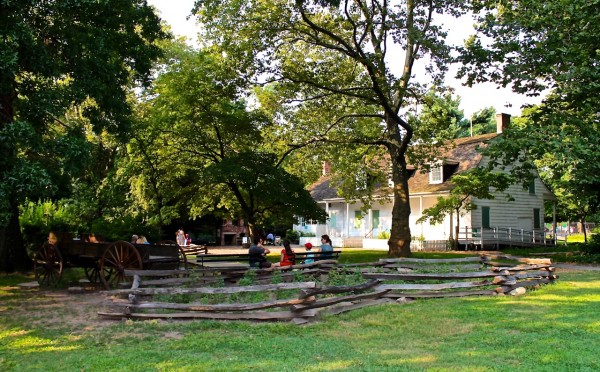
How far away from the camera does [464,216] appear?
33.8 meters

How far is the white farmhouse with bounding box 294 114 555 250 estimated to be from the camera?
109 feet

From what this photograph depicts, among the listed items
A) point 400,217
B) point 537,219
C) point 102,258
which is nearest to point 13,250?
point 102,258

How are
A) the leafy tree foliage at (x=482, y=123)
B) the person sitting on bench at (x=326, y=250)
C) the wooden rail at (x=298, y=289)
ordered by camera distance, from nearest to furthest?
the wooden rail at (x=298, y=289) < the person sitting on bench at (x=326, y=250) < the leafy tree foliage at (x=482, y=123)

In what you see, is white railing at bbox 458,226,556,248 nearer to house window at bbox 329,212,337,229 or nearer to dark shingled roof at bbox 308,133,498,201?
dark shingled roof at bbox 308,133,498,201

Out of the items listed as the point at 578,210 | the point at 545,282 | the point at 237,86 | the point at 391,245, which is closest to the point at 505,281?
the point at 545,282

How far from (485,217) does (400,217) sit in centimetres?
1436

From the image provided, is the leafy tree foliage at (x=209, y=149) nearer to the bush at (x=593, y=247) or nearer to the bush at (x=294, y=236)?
the bush at (x=593, y=247)

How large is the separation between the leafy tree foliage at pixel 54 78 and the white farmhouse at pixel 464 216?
16756 millimetres

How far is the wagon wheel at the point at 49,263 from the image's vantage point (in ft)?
48.1

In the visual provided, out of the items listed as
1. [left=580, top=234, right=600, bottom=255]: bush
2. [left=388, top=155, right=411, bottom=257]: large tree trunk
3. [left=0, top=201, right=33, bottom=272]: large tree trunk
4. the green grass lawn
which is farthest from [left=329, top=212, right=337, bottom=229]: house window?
the green grass lawn

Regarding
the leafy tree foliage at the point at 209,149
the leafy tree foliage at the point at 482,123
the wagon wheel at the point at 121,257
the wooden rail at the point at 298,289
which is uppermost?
the leafy tree foliage at the point at 482,123

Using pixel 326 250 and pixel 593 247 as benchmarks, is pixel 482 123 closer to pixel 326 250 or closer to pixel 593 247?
pixel 593 247

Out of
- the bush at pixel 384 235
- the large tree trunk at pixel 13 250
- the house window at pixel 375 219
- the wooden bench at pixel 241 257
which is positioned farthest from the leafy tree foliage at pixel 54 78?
the house window at pixel 375 219

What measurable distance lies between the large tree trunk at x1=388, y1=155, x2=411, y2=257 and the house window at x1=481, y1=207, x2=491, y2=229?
1363 cm
